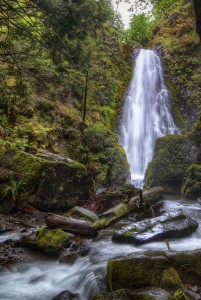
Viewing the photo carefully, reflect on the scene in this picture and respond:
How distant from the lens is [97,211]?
8.48 m

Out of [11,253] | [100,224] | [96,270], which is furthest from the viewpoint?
[100,224]

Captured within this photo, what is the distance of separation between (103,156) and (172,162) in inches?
108

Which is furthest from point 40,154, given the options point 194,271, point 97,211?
point 194,271

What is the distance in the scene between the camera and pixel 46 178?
8148 millimetres

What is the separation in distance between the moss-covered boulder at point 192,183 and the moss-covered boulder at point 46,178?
415 cm

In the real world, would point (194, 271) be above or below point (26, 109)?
below

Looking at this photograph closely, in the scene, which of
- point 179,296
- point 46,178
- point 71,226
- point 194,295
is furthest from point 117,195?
point 179,296

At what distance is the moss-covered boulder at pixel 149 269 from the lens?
400 centimetres

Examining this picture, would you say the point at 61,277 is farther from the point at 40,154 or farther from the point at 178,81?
the point at 178,81

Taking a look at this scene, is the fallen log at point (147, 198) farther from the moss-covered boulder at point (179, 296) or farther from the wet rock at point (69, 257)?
the moss-covered boulder at point (179, 296)

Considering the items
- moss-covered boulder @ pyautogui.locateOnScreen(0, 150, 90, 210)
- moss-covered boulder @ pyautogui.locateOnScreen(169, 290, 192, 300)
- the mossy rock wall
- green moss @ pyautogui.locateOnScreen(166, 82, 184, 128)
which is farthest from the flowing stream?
the mossy rock wall

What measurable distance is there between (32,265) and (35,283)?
1.18 ft

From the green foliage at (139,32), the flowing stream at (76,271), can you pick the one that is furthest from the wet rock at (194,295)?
the green foliage at (139,32)

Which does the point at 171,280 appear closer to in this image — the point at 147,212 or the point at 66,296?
the point at 66,296
